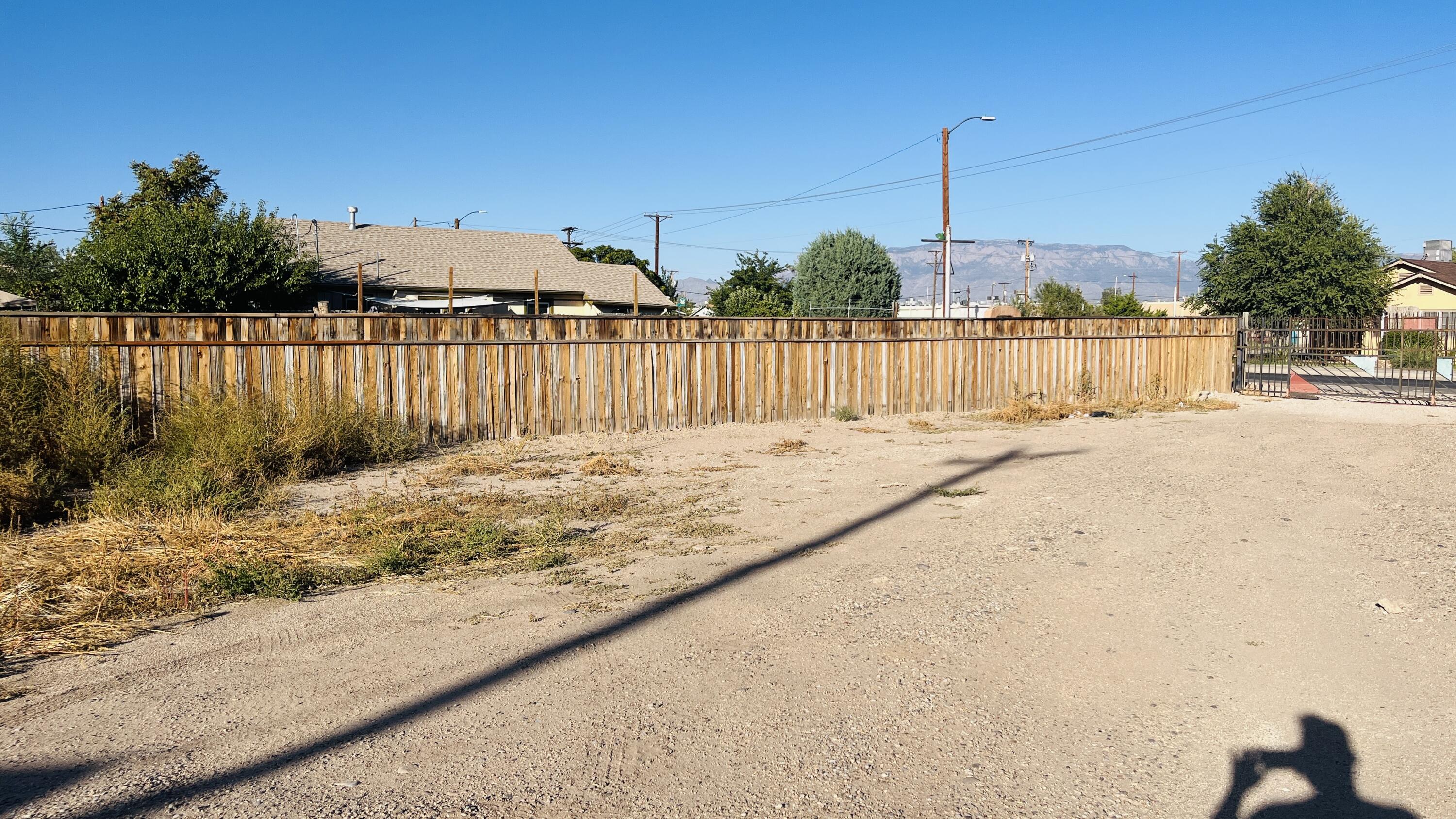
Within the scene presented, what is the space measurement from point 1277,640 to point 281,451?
10226mm

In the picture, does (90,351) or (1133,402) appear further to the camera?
(1133,402)

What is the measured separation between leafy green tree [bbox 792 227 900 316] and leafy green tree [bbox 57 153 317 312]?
2764 centimetres

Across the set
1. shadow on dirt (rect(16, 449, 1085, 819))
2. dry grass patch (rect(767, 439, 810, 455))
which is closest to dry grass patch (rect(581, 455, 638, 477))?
dry grass patch (rect(767, 439, 810, 455))

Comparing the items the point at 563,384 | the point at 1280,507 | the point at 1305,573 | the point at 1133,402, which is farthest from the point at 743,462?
the point at 1133,402

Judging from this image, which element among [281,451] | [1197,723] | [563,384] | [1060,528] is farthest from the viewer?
[563,384]

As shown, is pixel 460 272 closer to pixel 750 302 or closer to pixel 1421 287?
pixel 750 302

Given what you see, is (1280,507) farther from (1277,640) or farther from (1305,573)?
(1277,640)

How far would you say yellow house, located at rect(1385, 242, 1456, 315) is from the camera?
4625 cm

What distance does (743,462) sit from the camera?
13219mm

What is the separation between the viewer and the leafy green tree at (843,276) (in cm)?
5144

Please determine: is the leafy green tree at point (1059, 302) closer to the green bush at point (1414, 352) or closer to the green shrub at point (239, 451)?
the green bush at point (1414, 352)

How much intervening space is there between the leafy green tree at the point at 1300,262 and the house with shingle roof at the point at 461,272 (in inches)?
982

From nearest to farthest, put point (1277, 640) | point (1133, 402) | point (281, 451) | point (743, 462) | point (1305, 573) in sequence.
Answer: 1. point (1277, 640)
2. point (1305, 573)
3. point (281, 451)
4. point (743, 462)
5. point (1133, 402)

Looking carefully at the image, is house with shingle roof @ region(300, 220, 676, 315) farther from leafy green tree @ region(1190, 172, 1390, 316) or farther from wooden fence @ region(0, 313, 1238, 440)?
leafy green tree @ region(1190, 172, 1390, 316)
